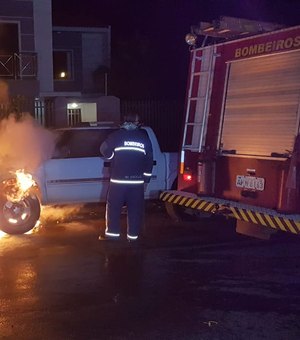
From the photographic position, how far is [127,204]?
868 cm

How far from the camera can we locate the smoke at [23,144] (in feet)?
31.1

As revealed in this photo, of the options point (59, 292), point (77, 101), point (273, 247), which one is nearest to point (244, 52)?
point (273, 247)

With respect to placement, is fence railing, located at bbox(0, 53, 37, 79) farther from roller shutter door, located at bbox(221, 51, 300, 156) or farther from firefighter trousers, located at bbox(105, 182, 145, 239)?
roller shutter door, located at bbox(221, 51, 300, 156)

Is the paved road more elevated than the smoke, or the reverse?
the smoke

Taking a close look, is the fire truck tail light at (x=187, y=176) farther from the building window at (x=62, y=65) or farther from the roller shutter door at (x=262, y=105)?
the building window at (x=62, y=65)

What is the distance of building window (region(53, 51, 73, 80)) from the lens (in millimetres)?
28922

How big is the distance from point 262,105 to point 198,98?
1276 mm

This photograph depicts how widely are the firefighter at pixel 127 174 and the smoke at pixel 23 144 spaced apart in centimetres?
172

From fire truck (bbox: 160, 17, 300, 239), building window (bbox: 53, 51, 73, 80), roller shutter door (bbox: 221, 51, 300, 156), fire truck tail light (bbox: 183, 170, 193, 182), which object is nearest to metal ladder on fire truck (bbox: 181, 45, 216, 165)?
fire truck (bbox: 160, 17, 300, 239)

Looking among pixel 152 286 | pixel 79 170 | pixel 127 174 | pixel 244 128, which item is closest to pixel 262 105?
pixel 244 128

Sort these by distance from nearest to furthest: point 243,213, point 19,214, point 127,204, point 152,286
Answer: point 152,286 < point 243,213 < point 127,204 < point 19,214

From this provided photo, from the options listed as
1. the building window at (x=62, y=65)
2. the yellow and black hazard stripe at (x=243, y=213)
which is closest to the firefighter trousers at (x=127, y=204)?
the yellow and black hazard stripe at (x=243, y=213)

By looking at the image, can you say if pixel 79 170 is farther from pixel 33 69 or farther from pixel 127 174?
pixel 33 69

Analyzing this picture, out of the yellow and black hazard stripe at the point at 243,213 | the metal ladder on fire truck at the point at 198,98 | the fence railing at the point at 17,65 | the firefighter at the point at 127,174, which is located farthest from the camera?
the fence railing at the point at 17,65
